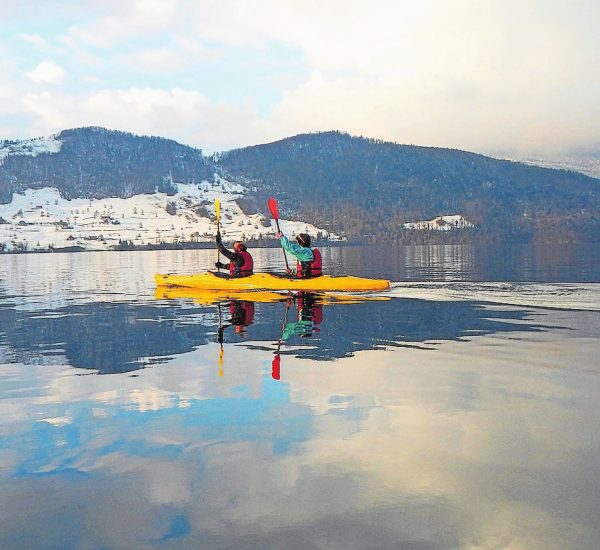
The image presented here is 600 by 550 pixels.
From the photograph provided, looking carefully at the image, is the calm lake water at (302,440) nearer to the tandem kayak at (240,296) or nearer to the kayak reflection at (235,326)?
the kayak reflection at (235,326)

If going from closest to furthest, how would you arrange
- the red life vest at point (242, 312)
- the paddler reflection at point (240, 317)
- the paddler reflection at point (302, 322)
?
the paddler reflection at point (302, 322) → the paddler reflection at point (240, 317) → the red life vest at point (242, 312)

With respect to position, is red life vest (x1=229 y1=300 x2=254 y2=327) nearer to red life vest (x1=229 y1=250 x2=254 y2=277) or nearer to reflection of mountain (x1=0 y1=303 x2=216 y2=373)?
reflection of mountain (x1=0 y1=303 x2=216 y2=373)

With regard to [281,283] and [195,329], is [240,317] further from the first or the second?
[281,283]

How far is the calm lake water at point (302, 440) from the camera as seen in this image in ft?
22.0

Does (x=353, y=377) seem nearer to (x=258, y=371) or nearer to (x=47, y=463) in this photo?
(x=258, y=371)

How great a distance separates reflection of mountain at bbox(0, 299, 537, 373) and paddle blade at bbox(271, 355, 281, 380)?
887 mm

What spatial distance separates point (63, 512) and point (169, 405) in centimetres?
440

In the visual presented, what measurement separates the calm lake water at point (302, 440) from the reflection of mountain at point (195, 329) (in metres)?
0.17

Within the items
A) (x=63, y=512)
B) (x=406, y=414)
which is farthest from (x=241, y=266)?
(x=63, y=512)

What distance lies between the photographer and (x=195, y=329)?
69.8 ft

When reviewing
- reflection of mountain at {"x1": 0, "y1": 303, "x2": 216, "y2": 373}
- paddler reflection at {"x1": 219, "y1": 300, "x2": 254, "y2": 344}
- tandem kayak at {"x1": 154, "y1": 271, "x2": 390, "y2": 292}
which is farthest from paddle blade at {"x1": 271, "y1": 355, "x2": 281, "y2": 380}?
tandem kayak at {"x1": 154, "y1": 271, "x2": 390, "y2": 292}

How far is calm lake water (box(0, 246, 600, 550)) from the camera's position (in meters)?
6.69

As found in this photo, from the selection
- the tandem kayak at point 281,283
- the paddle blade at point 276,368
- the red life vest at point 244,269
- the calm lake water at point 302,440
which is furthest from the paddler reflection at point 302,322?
the red life vest at point 244,269

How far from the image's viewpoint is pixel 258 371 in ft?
46.9
